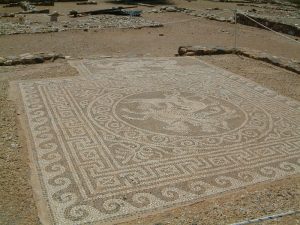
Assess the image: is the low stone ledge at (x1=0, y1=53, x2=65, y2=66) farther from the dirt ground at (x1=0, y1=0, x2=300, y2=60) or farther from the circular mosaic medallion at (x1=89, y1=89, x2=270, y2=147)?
the circular mosaic medallion at (x1=89, y1=89, x2=270, y2=147)

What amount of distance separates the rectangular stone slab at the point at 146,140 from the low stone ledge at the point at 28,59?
1237 mm

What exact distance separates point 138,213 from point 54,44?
664 cm

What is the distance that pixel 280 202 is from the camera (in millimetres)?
2867

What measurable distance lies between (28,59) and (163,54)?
2788mm

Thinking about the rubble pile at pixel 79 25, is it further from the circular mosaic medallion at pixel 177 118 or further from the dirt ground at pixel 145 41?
the circular mosaic medallion at pixel 177 118

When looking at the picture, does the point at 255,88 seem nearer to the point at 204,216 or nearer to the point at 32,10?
the point at 204,216

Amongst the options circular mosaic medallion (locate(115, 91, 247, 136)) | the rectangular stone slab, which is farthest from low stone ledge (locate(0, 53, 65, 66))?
circular mosaic medallion (locate(115, 91, 247, 136))

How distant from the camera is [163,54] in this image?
26.2 feet

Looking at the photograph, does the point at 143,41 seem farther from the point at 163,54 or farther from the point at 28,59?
the point at 28,59

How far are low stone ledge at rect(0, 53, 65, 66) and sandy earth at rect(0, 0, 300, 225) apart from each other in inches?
9.7

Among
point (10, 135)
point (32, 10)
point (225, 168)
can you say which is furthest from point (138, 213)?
point (32, 10)

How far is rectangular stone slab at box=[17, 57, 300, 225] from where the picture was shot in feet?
9.64

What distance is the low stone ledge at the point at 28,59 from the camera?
651 centimetres

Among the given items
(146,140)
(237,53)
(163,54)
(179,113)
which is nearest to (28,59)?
(163,54)
